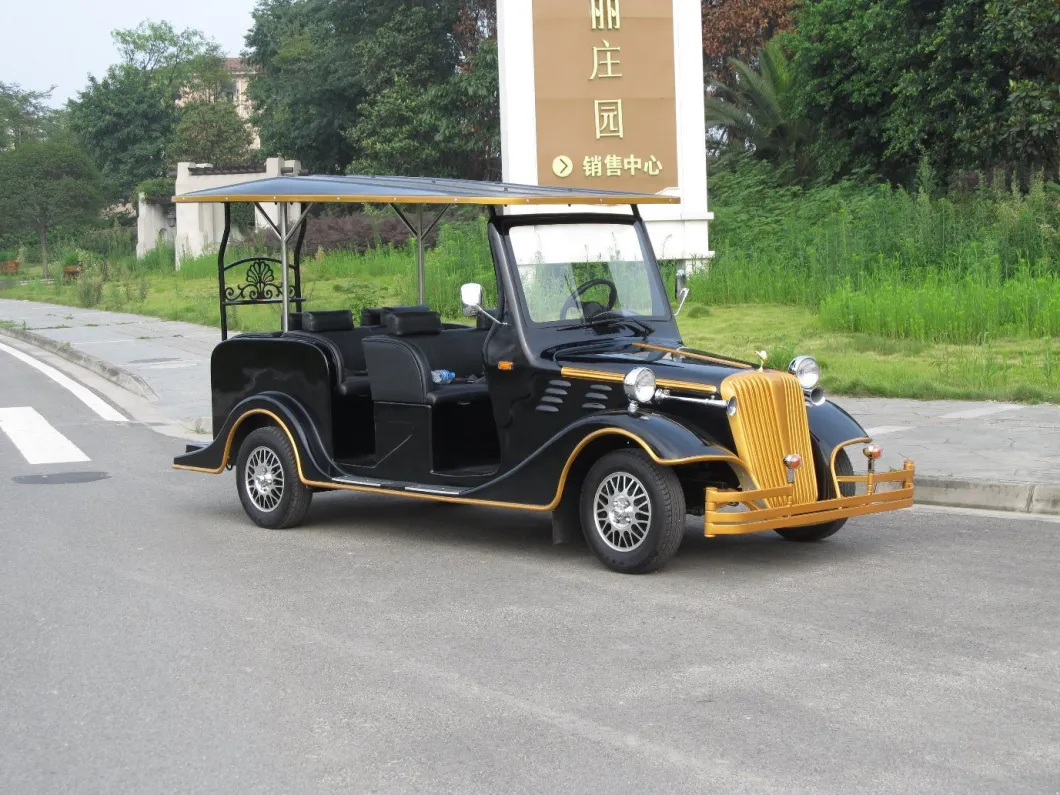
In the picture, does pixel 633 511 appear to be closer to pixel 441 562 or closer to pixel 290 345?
pixel 441 562

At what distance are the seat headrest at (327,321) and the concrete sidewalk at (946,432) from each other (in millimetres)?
3760

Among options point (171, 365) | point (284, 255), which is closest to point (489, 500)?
point (284, 255)

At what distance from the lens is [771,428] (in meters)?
7.42

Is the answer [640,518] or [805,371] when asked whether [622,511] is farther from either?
[805,371]

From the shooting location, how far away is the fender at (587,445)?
7113 mm

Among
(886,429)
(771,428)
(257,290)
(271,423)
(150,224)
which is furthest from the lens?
(150,224)

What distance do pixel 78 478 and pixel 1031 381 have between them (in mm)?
8424

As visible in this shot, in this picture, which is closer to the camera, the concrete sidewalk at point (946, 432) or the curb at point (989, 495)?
the curb at point (989, 495)

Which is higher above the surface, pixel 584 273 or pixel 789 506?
pixel 584 273

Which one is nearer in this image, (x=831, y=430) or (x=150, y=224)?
(x=831, y=430)

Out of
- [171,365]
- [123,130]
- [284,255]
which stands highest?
[123,130]

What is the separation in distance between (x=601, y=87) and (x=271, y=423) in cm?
1403

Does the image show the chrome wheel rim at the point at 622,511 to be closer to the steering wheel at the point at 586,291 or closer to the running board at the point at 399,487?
the running board at the point at 399,487

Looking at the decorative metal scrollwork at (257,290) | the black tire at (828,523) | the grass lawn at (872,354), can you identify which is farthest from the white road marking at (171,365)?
the black tire at (828,523)
